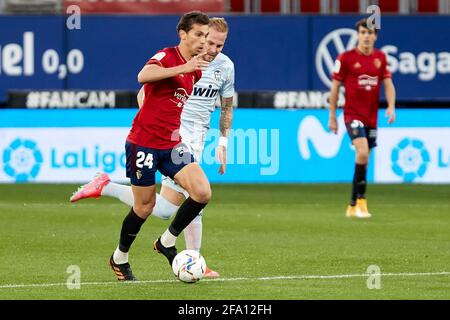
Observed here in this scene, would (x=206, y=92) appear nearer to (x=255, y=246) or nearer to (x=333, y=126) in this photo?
(x=255, y=246)

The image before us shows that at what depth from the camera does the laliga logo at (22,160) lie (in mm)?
20547

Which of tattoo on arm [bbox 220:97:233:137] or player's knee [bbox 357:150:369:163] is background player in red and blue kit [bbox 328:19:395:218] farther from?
tattoo on arm [bbox 220:97:233:137]

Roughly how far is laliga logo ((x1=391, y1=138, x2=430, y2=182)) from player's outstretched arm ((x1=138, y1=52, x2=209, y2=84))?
10929 millimetres

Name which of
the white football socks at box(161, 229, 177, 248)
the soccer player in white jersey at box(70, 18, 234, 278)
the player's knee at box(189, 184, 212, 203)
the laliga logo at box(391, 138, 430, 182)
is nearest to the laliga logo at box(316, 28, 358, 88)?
the laliga logo at box(391, 138, 430, 182)

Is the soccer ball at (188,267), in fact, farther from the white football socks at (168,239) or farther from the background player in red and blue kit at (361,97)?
the background player in red and blue kit at (361,97)

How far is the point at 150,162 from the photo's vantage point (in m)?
10.3

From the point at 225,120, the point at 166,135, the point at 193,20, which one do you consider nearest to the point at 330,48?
the point at 225,120

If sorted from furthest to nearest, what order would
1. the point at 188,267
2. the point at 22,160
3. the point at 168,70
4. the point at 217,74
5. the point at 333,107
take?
the point at 22,160, the point at 333,107, the point at 217,74, the point at 188,267, the point at 168,70

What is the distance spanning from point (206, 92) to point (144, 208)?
1.67 metres

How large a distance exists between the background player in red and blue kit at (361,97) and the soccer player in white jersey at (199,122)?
4690 mm

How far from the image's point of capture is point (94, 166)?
812 inches

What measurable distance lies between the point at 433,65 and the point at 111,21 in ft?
18.0

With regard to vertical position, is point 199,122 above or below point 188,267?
above

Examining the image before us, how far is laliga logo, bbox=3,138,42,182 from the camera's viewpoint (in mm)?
20547
